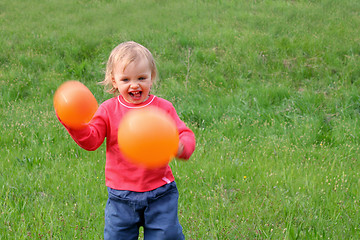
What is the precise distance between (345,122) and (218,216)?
10.2 ft

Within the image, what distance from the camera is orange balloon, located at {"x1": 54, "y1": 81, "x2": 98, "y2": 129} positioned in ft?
7.14

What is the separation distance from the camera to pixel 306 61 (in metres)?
7.77

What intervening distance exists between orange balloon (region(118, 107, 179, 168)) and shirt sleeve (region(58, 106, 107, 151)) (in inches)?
16.7

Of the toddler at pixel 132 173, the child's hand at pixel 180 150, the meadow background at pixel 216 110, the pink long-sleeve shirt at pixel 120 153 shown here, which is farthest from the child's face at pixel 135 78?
the meadow background at pixel 216 110

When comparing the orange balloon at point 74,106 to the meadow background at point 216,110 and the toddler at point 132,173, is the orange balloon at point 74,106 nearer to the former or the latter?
the toddler at point 132,173

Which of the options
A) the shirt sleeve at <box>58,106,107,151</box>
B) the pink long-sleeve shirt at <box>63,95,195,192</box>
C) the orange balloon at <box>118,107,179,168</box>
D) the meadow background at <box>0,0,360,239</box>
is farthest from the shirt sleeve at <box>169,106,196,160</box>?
the meadow background at <box>0,0,360,239</box>

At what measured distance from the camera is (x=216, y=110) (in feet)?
20.1

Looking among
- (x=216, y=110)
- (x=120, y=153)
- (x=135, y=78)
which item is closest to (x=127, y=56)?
(x=135, y=78)

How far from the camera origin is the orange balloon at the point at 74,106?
218 cm

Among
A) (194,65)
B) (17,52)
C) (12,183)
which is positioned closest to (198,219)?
(12,183)

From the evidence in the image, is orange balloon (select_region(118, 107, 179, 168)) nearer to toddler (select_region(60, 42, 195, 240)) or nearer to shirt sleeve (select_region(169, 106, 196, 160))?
shirt sleeve (select_region(169, 106, 196, 160))

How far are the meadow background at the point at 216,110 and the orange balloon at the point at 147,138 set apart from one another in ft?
5.06

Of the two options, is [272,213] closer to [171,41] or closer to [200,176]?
[200,176]

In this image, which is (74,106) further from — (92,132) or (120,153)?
(120,153)
